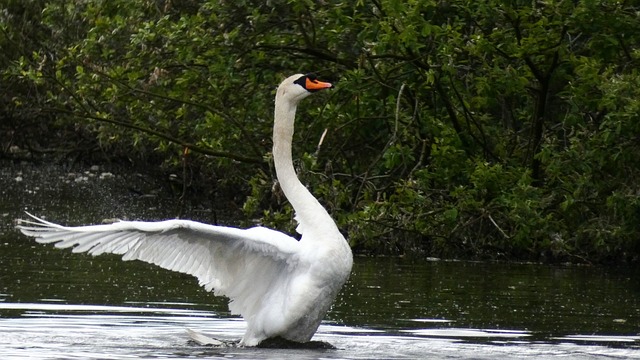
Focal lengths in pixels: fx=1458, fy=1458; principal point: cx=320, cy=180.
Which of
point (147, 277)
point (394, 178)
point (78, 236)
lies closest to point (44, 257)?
point (147, 277)

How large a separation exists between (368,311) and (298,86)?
6.58 feet

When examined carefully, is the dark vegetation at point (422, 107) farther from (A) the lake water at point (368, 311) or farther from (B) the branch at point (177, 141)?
(A) the lake water at point (368, 311)

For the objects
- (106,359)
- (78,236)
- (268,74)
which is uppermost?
(268,74)

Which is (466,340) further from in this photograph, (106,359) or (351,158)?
(351,158)

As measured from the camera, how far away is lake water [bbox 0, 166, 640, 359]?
895 centimetres

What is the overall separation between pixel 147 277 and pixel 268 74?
3.68 meters

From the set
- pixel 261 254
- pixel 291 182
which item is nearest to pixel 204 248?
pixel 261 254

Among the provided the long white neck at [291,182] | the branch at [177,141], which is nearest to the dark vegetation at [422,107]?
the branch at [177,141]

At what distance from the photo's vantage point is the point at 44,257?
47.1 ft

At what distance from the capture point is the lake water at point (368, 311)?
895 cm

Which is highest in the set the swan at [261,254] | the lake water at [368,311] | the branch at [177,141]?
the branch at [177,141]

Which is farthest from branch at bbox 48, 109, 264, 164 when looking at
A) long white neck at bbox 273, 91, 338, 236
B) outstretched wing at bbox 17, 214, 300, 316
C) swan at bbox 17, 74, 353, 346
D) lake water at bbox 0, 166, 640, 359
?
outstretched wing at bbox 17, 214, 300, 316

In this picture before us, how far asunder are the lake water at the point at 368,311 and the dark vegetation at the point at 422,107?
0.54m

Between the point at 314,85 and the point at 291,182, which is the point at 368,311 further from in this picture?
the point at 314,85
